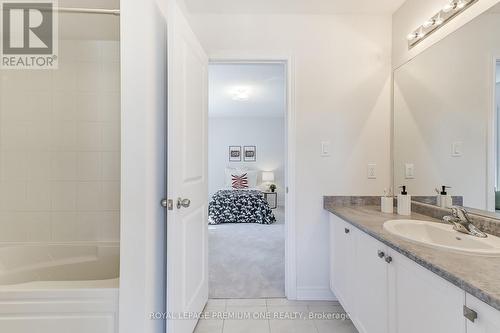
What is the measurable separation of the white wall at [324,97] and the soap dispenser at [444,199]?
0.55m

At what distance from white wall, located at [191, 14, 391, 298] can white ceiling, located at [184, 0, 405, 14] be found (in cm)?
5

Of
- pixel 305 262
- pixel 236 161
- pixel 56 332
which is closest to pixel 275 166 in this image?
pixel 236 161

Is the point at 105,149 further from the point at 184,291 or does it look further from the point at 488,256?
the point at 488,256

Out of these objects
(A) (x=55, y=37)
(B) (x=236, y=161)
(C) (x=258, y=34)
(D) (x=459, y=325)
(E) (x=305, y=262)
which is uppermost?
(C) (x=258, y=34)

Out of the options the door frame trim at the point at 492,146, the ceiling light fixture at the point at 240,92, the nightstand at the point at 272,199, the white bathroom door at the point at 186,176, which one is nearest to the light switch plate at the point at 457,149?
the door frame trim at the point at 492,146

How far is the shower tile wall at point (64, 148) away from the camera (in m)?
1.92

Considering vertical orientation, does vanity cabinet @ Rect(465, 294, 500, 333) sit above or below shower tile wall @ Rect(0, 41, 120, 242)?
below

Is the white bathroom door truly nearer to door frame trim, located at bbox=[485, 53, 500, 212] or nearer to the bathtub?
the bathtub

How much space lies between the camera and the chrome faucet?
1.18 meters

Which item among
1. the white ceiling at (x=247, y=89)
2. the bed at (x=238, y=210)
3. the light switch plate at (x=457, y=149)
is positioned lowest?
the bed at (x=238, y=210)

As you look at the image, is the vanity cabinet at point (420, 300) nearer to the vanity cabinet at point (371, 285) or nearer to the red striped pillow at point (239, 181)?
the vanity cabinet at point (371, 285)

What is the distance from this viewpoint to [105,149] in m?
2.00

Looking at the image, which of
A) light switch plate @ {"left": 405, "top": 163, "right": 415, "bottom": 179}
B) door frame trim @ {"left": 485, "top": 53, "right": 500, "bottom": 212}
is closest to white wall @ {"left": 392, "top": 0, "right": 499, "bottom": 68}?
door frame trim @ {"left": 485, "top": 53, "right": 500, "bottom": 212}

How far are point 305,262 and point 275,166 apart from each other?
4.83 m
